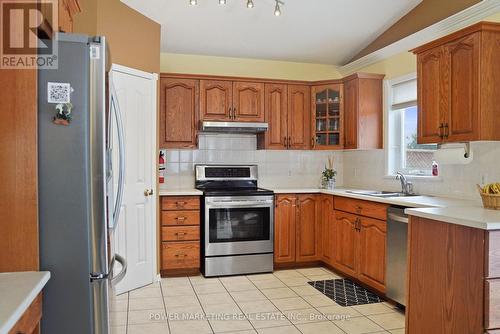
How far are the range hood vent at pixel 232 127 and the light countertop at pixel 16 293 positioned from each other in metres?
3.10

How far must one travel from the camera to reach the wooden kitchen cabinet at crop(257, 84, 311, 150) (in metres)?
4.79

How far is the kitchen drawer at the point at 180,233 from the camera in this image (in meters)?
4.17

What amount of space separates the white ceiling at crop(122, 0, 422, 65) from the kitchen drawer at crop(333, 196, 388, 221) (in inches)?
76.0

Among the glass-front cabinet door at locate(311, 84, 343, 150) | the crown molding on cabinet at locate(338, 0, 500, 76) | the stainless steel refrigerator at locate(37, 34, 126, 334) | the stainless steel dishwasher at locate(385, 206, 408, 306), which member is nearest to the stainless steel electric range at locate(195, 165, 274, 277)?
the glass-front cabinet door at locate(311, 84, 343, 150)

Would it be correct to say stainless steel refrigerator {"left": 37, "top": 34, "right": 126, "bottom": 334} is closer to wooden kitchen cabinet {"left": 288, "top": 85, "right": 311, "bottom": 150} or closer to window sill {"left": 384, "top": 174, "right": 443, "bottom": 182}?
window sill {"left": 384, "top": 174, "right": 443, "bottom": 182}

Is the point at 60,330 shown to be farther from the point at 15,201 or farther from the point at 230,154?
the point at 230,154

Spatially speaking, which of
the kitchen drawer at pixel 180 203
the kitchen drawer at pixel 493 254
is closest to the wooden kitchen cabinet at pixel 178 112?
the kitchen drawer at pixel 180 203

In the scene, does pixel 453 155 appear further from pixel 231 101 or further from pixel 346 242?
pixel 231 101

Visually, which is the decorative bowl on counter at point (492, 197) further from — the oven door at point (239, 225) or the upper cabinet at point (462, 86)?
the oven door at point (239, 225)

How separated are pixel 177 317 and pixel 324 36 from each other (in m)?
3.44

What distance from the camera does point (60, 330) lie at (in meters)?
1.62

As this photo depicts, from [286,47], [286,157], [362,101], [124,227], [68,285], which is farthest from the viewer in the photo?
[286,157]

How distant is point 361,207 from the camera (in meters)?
3.78

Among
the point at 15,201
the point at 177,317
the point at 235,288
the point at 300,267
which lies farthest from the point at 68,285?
the point at 300,267
